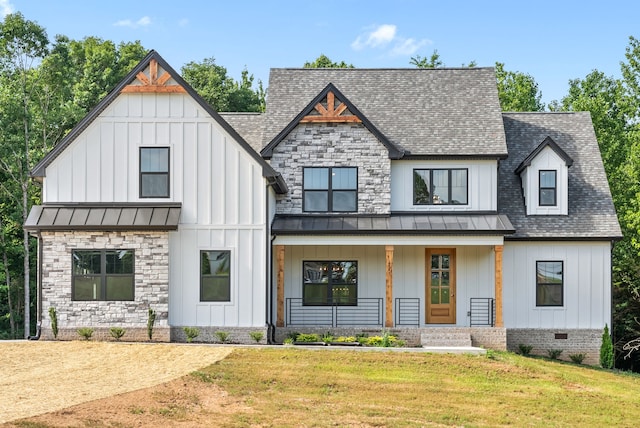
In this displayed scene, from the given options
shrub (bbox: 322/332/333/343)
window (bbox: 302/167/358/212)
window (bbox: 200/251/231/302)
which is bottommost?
shrub (bbox: 322/332/333/343)

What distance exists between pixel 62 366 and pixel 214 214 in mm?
6452

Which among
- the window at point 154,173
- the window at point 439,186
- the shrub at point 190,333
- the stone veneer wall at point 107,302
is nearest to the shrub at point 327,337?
the shrub at point 190,333

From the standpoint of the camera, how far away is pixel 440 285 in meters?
27.9

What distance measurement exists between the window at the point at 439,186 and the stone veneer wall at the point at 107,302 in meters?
8.26

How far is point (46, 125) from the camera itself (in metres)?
38.7

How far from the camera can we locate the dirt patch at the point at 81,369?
53.7 feet

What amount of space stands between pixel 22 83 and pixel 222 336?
18531 mm

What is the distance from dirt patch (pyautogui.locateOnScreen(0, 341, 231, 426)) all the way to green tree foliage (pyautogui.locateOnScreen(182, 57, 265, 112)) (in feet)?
83.2

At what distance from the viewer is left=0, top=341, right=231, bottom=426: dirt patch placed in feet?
53.7

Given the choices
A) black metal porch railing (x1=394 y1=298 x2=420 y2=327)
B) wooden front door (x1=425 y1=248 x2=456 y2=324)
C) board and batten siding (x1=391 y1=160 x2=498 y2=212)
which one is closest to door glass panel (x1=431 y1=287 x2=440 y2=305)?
wooden front door (x1=425 y1=248 x2=456 y2=324)

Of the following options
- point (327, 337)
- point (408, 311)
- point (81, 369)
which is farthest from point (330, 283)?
point (81, 369)

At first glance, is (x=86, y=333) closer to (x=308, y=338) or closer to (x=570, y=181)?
(x=308, y=338)

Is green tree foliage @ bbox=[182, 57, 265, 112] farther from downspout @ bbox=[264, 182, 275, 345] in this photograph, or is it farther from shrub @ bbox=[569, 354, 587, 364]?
shrub @ bbox=[569, 354, 587, 364]

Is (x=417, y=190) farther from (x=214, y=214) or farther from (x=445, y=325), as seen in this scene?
(x=214, y=214)
